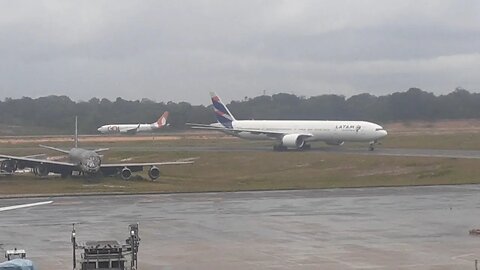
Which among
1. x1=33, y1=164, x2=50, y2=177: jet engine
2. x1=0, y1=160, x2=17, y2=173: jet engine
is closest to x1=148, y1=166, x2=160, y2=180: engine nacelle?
x1=33, y1=164, x2=50, y2=177: jet engine

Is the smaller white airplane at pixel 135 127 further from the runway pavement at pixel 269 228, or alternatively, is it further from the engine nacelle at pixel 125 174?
the runway pavement at pixel 269 228

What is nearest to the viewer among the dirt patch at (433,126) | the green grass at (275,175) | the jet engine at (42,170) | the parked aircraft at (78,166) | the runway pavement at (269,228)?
the runway pavement at (269,228)

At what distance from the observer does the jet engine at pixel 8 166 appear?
2899 inches

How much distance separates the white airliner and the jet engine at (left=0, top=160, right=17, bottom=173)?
41372 millimetres

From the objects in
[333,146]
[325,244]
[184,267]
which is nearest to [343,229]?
[325,244]

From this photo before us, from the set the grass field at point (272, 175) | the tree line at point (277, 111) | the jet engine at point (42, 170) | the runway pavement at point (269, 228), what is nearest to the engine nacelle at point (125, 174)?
the grass field at point (272, 175)

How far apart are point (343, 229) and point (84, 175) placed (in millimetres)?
41925

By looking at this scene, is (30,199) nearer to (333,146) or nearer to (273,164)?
(273,164)

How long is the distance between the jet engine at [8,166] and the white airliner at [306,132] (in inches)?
1629

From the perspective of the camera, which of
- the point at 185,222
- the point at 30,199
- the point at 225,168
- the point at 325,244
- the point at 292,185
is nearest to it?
the point at 325,244

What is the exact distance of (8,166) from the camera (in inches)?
2906

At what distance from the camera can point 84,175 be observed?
245ft

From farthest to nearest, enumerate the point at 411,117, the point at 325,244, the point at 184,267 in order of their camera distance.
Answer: the point at 411,117 < the point at 325,244 < the point at 184,267

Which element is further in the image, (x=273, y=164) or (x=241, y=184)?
(x=273, y=164)
